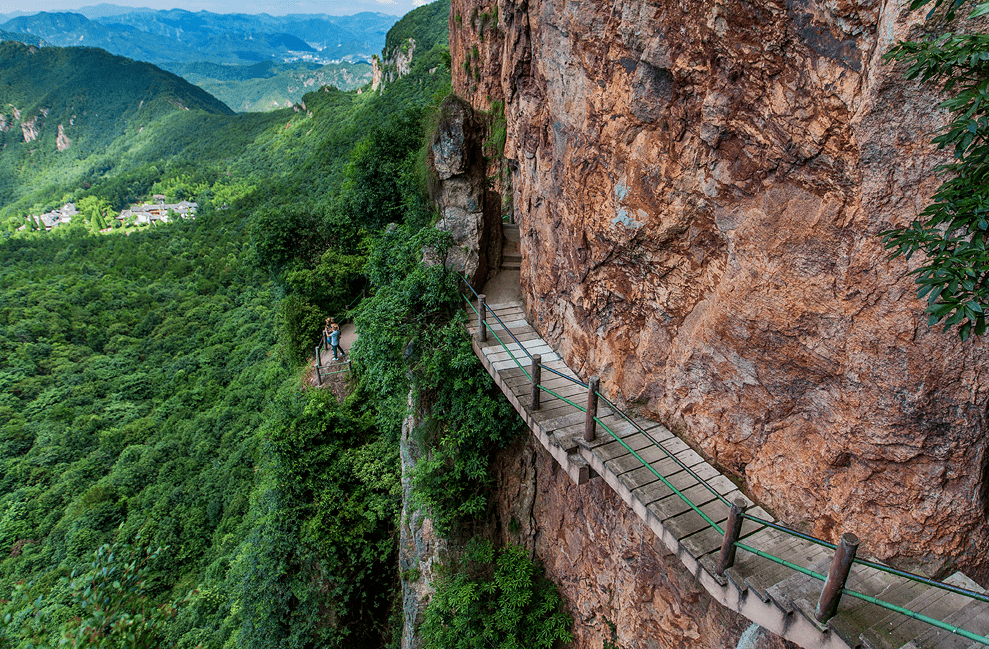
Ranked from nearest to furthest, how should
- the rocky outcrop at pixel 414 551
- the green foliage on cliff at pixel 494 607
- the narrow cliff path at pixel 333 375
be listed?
1. the green foliage on cliff at pixel 494 607
2. the rocky outcrop at pixel 414 551
3. the narrow cliff path at pixel 333 375

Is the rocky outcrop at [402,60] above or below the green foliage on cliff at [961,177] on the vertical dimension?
above

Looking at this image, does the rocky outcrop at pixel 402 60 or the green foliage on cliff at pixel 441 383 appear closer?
the green foliage on cliff at pixel 441 383

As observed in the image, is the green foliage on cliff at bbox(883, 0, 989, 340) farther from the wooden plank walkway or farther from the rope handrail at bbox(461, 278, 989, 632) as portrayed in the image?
the wooden plank walkway

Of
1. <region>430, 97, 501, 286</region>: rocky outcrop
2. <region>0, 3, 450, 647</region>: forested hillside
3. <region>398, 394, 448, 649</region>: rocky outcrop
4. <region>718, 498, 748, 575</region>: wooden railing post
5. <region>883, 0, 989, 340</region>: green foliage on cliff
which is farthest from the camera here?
<region>0, 3, 450, 647</region>: forested hillside

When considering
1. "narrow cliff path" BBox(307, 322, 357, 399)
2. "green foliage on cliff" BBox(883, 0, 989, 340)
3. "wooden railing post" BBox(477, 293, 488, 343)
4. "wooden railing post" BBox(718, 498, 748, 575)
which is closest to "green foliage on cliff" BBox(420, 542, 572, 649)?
"wooden railing post" BBox(477, 293, 488, 343)

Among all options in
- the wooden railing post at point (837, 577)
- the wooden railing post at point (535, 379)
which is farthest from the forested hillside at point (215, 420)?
the wooden railing post at point (837, 577)

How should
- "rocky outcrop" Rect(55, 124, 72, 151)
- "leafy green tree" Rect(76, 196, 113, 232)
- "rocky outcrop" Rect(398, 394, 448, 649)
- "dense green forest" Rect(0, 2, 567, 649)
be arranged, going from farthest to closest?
1. "rocky outcrop" Rect(55, 124, 72, 151)
2. "leafy green tree" Rect(76, 196, 113, 232)
3. "rocky outcrop" Rect(398, 394, 448, 649)
4. "dense green forest" Rect(0, 2, 567, 649)

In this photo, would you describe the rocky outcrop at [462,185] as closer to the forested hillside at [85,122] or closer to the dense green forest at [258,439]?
the dense green forest at [258,439]
